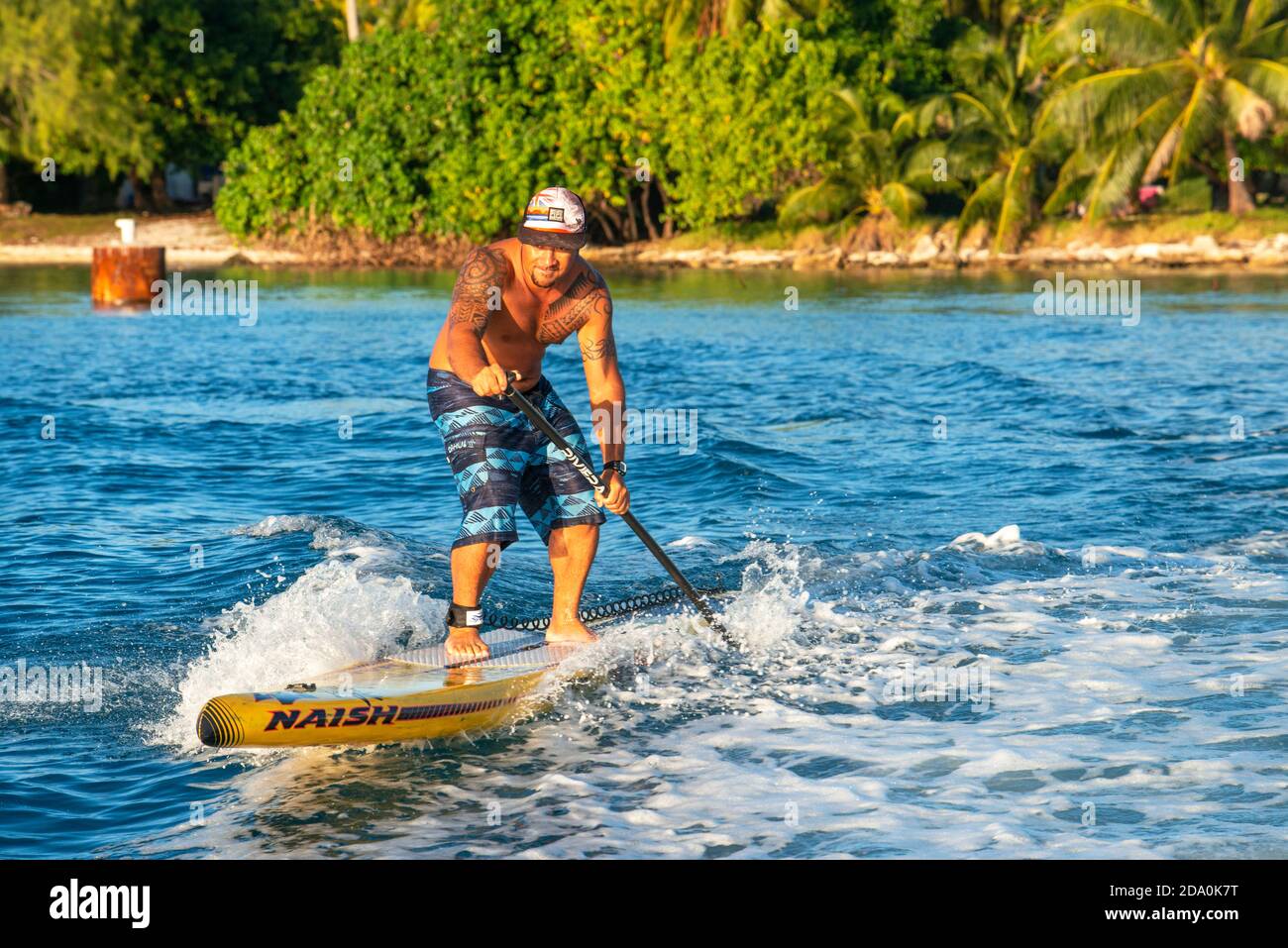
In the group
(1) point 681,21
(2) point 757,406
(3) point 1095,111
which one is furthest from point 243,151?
(2) point 757,406

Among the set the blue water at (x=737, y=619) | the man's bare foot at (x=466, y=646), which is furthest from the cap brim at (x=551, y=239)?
the blue water at (x=737, y=619)

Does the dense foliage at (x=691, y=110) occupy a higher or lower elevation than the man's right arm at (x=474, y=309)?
higher

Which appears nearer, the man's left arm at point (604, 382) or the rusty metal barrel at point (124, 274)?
the man's left arm at point (604, 382)

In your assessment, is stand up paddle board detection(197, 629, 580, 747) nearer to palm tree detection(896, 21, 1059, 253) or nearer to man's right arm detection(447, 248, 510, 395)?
man's right arm detection(447, 248, 510, 395)

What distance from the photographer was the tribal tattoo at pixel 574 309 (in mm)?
7293

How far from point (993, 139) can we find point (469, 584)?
121 feet

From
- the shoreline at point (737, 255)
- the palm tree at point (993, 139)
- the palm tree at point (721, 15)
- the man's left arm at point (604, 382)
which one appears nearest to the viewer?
the man's left arm at point (604, 382)

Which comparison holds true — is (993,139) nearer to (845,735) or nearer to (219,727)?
(845,735)

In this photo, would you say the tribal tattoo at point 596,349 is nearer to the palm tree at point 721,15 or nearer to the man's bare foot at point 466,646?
the man's bare foot at point 466,646

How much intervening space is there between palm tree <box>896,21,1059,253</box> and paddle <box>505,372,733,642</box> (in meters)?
34.1

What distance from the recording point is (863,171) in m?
44.0

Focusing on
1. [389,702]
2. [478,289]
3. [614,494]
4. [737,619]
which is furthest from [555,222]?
[737,619]
